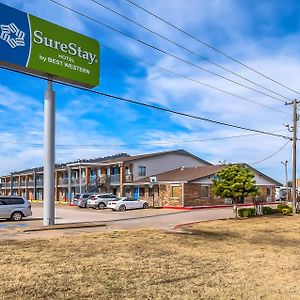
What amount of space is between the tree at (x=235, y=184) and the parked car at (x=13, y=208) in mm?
13172

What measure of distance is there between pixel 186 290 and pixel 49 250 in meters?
6.28

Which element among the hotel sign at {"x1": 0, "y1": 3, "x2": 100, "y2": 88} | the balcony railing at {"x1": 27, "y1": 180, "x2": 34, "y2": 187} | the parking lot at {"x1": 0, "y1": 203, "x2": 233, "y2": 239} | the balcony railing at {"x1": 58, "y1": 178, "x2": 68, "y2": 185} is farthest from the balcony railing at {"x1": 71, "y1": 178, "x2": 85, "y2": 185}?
the hotel sign at {"x1": 0, "y1": 3, "x2": 100, "y2": 88}

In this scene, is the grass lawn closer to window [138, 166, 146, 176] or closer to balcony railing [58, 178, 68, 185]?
window [138, 166, 146, 176]

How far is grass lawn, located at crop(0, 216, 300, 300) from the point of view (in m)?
8.29

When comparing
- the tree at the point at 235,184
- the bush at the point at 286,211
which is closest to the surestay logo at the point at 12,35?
the tree at the point at 235,184

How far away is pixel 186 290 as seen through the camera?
8500 millimetres

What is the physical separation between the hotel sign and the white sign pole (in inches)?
60.3

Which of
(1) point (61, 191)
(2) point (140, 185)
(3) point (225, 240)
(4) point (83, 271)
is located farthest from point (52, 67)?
(1) point (61, 191)

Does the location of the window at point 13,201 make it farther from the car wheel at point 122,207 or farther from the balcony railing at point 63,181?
the balcony railing at point 63,181

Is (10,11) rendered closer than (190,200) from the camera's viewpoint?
Yes

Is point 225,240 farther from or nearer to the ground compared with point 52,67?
nearer to the ground

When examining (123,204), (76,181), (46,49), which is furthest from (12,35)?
(76,181)

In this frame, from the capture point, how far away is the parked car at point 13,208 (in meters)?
26.1

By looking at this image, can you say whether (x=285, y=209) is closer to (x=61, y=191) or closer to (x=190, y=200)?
(x=190, y=200)
